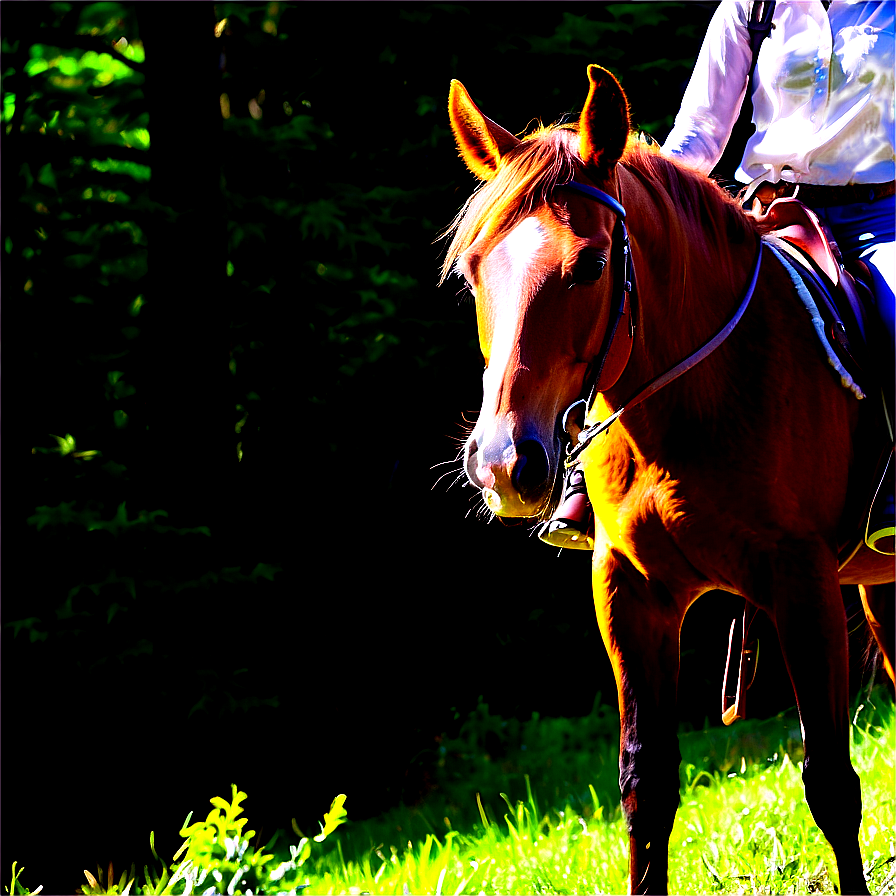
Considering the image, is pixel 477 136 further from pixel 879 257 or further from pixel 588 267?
pixel 879 257

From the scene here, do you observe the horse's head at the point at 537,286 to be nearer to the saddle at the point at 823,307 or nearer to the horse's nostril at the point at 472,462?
the horse's nostril at the point at 472,462

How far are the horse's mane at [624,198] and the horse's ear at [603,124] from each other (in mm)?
43

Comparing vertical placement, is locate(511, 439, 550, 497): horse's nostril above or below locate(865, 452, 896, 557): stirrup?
above

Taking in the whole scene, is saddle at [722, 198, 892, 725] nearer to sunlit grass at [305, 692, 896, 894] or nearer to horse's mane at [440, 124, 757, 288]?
horse's mane at [440, 124, 757, 288]

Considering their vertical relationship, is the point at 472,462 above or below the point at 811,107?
below

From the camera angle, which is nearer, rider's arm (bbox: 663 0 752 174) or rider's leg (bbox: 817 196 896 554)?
rider's leg (bbox: 817 196 896 554)

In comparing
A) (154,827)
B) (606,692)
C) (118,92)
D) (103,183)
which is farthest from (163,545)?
(606,692)

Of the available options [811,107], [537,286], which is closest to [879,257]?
[811,107]

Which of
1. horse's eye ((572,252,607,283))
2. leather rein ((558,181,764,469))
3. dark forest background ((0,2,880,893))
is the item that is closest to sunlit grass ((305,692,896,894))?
dark forest background ((0,2,880,893))

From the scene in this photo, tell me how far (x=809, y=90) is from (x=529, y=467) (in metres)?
1.84

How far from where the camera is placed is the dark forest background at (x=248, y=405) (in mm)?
5371

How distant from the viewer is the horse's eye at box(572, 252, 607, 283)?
2.38 meters

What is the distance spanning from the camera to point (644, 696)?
3021 millimetres

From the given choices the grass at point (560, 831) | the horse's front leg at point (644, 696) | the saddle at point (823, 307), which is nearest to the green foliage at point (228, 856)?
the grass at point (560, 831)
